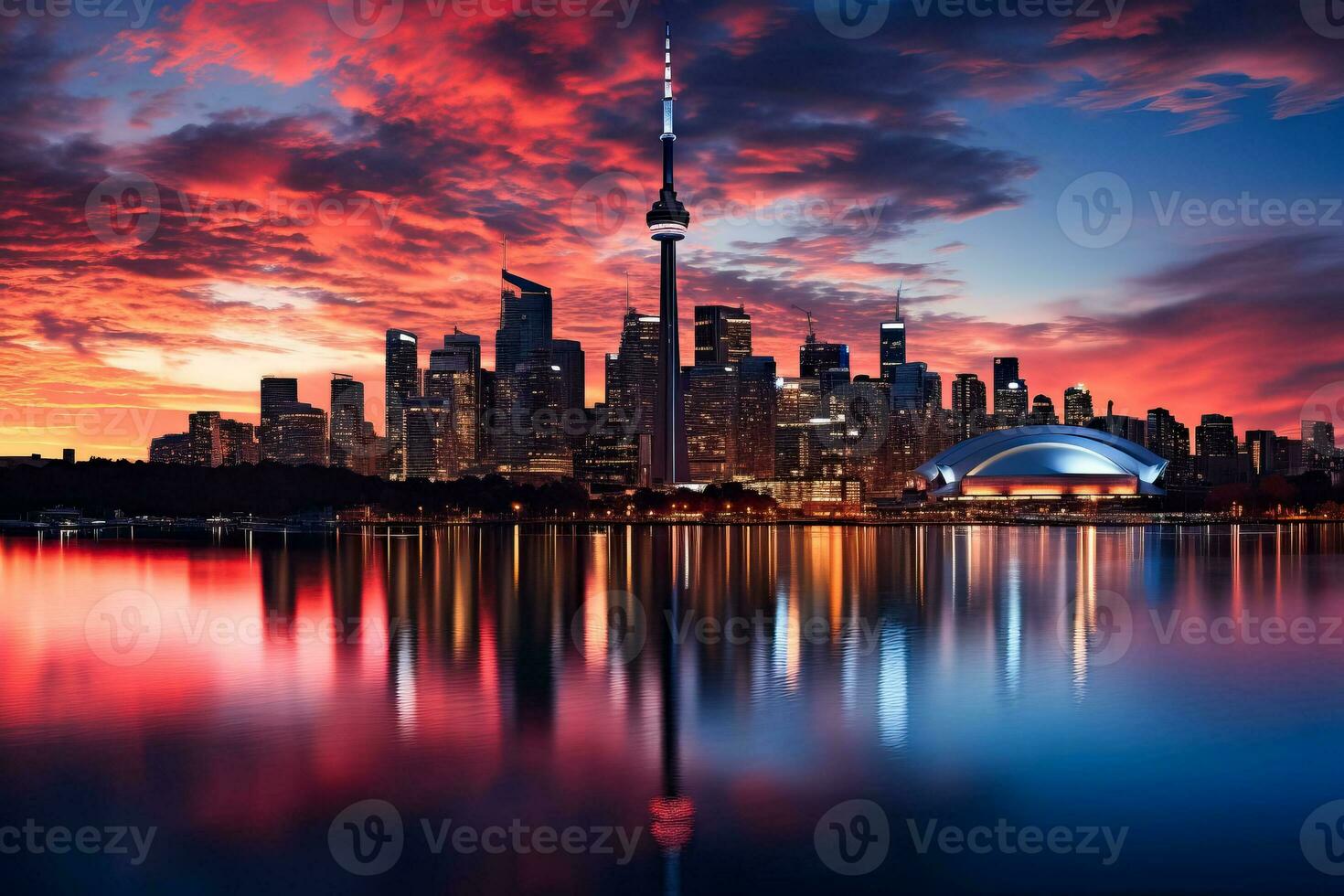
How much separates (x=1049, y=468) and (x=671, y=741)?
5622 inches

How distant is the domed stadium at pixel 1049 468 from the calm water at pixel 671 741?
11342 centimetres

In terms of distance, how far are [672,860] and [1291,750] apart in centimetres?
1287

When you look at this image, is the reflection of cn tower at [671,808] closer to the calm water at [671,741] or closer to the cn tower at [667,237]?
the calm water at [671,741]

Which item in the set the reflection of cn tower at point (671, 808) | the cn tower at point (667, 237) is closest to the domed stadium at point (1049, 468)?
the cn tower at point (667, 237)

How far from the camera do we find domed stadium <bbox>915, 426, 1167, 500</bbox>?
151 metres

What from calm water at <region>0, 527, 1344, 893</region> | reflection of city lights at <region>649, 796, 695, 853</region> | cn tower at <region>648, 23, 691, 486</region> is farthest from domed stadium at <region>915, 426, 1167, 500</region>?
reflection of city lights at <region>649, 796, 695, 853</region>

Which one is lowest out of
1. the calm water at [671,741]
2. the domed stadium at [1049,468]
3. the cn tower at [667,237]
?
the calm water at [671,741]

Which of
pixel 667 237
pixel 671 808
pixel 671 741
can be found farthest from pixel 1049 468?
pixel 671 808

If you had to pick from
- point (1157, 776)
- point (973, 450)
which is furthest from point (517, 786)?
point (973, 450)

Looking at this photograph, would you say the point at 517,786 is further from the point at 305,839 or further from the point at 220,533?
the point at 220,533

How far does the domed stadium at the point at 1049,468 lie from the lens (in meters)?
151

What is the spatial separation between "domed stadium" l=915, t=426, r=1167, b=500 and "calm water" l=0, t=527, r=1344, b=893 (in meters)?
113

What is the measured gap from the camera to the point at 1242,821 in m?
15.5

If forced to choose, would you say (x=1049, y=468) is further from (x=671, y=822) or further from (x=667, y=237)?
(x=671, y=822)
